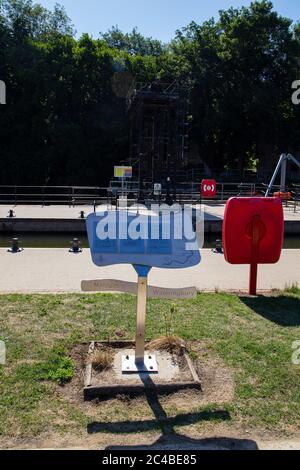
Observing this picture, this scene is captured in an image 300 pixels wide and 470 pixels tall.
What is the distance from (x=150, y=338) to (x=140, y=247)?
4.39ft

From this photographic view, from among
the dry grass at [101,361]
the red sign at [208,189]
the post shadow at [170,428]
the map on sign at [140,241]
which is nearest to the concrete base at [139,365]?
the dry grass at [101,361]

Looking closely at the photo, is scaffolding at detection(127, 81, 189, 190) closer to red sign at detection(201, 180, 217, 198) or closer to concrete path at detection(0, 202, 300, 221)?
red sign at detection(201, 180, 217, 198)

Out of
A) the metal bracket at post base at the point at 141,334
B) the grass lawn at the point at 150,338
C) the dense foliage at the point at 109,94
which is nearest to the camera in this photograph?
the grass lawn at the point at 150,338

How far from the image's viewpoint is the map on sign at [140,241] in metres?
4.91

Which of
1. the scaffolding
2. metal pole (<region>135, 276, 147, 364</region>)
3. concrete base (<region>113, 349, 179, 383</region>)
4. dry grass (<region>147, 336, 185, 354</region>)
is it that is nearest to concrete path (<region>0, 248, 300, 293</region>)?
dry grass (<region>147, 336, 185, 354</region>)

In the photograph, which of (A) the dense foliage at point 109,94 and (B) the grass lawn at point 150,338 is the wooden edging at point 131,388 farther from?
(A) the dense foliage at point 109,94

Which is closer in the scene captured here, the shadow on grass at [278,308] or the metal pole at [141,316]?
the metal pole at [141,316]

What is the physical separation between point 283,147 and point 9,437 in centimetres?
4125

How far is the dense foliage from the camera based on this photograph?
40.1 meters

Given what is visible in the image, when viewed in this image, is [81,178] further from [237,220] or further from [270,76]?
[237,220]

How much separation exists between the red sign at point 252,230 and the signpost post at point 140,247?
10.2ft

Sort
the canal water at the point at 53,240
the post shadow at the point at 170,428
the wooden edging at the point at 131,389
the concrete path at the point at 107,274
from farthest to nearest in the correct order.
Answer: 1. the canal water at the point at 53,240
2. the concrete path at the point at 107,274
3. the wooden edging at the point at 131,389
4. the post shadow at the point at 170,428

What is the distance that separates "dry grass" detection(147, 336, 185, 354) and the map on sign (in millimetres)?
950
